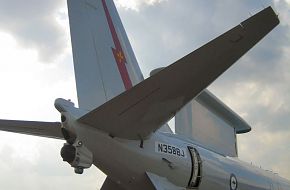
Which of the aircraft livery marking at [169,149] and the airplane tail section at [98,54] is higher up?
the airplane tail section at [98,54]

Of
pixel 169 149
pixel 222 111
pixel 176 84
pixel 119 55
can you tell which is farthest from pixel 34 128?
pixel 222 111

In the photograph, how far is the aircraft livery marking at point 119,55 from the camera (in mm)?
9617

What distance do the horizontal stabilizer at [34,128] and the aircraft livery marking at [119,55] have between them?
6.02 ft

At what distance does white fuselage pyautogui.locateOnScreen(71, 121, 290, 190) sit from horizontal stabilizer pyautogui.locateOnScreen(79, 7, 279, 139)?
0.85ft

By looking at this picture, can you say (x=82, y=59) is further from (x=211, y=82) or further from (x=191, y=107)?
(x=191, y=107)

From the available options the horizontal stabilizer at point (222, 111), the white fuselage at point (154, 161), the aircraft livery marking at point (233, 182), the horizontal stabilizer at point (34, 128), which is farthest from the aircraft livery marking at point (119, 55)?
the aircraft livery marking at point (233, 182)

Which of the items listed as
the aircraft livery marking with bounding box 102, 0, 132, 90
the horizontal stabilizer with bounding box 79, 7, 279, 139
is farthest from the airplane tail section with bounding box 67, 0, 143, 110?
the horizontal stabilizer with bounding box 79, 7, 279, 139

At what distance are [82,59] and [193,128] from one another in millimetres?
5247

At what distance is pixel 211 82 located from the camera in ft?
23.2

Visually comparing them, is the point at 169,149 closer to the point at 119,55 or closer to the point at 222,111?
the point at 119,55

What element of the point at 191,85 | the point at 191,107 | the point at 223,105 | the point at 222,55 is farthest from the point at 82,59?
the point at 223,105

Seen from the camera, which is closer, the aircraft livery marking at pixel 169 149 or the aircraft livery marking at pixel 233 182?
the aircraft livery marking at pixel 169 149

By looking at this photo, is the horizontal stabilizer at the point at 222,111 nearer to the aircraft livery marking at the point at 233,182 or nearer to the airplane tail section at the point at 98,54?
the aircraft livery marking at the point at 233,182

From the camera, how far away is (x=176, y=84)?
22.7ft
